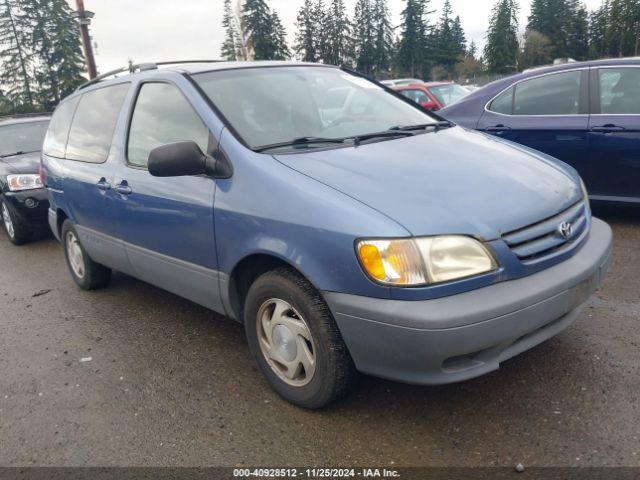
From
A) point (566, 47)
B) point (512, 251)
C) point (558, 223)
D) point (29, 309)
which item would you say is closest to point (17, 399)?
point (29, 309)

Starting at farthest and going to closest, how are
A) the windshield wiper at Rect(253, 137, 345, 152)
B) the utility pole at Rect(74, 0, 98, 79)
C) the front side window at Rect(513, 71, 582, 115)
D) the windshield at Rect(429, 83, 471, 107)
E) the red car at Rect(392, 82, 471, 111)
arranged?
1. the utility pole at Rect(74, 0, 98, 79)
2. the windshield at Rect(429, 83, 471, 107)
3. the red car at Rect(392, 82, 471, 111)
4. the front side window at Rect(513, 71, 582, 115)
5. the windshield wiper at Rect(253, 137, 345, 152)

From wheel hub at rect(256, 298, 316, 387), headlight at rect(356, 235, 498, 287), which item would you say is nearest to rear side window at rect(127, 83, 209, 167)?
wheel hub at rect(256, 298, 316, 387)

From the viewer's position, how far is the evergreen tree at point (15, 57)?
177 ft

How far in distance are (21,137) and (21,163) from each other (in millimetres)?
1101

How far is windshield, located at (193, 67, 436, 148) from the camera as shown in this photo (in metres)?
3.16

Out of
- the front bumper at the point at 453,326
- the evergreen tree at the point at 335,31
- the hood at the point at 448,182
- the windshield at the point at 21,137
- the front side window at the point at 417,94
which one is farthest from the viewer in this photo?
the evergreen tree at the point at 335,31

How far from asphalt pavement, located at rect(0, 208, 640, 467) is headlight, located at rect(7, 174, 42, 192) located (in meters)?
3.55

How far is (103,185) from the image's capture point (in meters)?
3.95

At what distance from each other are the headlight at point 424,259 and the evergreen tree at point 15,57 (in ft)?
195

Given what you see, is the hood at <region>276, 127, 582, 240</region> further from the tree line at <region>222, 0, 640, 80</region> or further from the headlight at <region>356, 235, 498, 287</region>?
the tree line at <region>222, 0, 640, 80</region>

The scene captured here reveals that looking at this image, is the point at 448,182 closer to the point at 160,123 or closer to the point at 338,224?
the point at 338,224

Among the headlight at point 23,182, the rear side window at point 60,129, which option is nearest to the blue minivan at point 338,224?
the rear side window at point 60,129

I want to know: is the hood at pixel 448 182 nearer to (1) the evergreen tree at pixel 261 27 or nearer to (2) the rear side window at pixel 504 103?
(2) the rear side window at pixel 504 103

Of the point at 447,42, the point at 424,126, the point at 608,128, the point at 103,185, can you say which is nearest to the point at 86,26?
the point at 103,185
